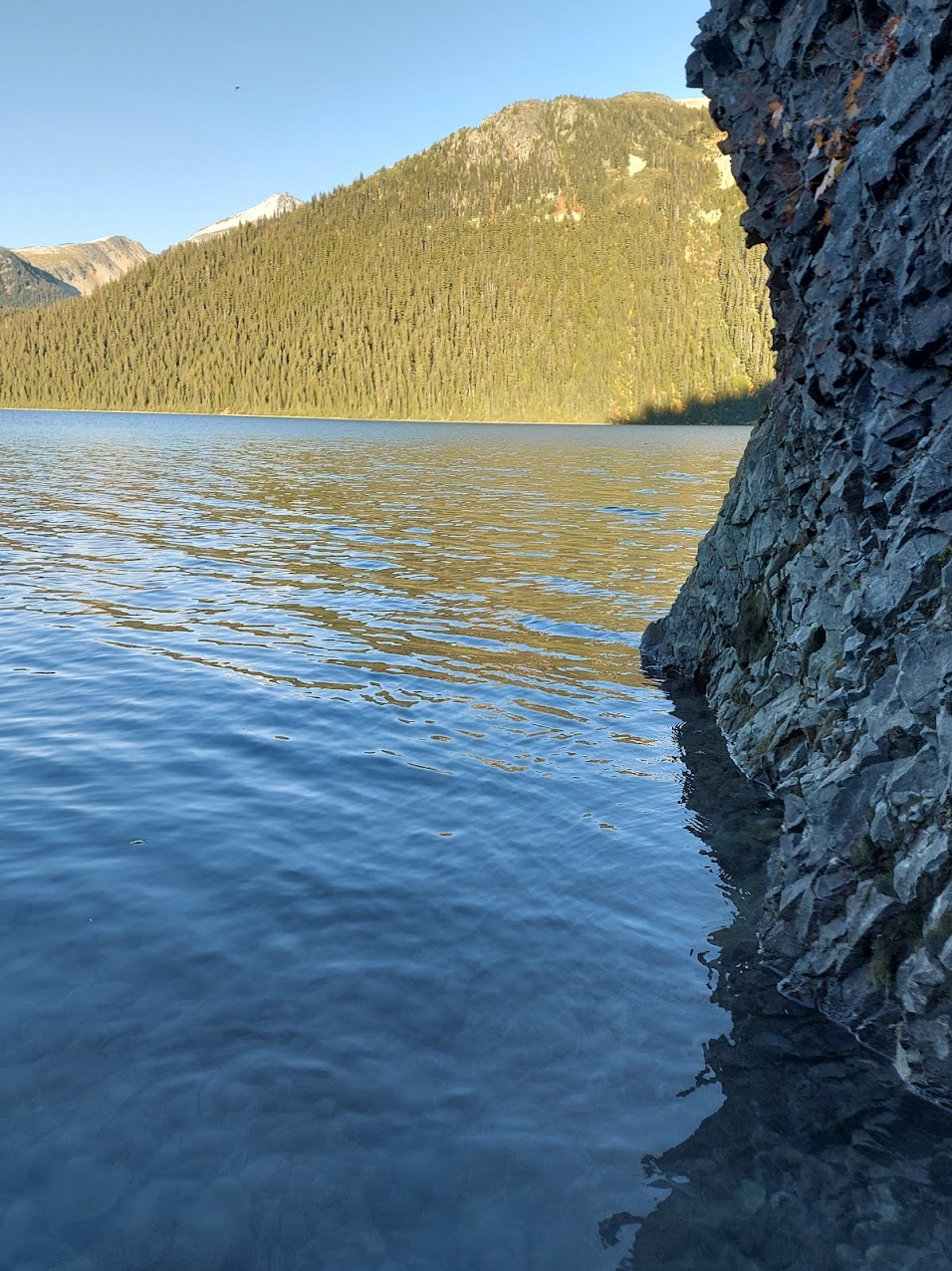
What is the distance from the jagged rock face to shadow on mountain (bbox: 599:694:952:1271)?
341 millimetres

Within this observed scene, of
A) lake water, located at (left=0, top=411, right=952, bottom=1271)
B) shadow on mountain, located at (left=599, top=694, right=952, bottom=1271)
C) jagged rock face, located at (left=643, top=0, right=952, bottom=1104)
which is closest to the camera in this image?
shadow on mountain, located at (left=599, top=694, right=952, bottom=1271)

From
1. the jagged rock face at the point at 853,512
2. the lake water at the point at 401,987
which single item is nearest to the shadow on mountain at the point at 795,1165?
the lake water at the point at 401,987

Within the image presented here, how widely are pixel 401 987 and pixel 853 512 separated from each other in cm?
690

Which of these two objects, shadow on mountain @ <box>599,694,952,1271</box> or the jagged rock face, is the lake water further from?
the jagged rock face

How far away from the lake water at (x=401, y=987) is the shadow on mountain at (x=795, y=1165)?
0.07ft

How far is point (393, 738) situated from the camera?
12.7 metres

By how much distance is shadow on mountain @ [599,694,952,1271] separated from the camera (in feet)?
15.7

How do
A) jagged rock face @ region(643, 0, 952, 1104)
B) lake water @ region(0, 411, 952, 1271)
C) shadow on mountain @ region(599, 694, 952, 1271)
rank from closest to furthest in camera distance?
shadow on mountain @ region(599, 694, 952, 1271) → lake water @ region(0, 411, 952, 1271) → jagged rock face @ region(643, 0, 952, 1104)

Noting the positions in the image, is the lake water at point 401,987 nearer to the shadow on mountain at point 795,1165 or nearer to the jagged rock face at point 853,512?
the shadow on mountain at point 795,1165

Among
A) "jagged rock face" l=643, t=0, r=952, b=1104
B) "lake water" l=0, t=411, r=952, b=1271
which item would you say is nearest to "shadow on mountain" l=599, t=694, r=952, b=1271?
"lake water" l=0, t=411, r=952, b=1271

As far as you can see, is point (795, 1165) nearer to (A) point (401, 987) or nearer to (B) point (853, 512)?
(A) point (401, 987)

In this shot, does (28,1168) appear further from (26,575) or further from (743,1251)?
(26,575)

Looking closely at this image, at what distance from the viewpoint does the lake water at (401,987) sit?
16.2 ft

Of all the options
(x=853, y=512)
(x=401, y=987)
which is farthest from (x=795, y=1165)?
(x=853, y=512)
